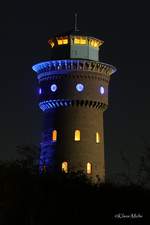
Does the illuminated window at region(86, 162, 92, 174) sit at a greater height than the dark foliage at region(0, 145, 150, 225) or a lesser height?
greater

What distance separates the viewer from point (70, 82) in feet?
221

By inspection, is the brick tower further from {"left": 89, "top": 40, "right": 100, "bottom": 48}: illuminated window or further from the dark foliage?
the dark foliage

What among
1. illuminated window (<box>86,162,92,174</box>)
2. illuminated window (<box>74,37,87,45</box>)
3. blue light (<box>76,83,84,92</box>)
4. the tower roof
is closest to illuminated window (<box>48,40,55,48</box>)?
the tower roof

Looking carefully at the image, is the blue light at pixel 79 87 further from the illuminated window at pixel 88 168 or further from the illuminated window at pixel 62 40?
the illuminated window at pixel 88 168

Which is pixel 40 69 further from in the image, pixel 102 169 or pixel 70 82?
pixel 102 169

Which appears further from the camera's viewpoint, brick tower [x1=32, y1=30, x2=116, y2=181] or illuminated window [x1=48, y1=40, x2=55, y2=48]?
illuminated window [x1=48, y1=40, x2=55, y2=48]

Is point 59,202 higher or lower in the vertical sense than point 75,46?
lower

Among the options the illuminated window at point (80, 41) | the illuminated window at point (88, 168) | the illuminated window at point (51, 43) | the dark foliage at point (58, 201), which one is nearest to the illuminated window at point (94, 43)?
the illuminated window at point (80, 41)

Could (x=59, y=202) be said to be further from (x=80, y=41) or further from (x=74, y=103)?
(x=80, y=41)

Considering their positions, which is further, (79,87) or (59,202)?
(79,87)

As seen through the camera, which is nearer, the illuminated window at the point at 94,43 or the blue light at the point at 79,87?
the blue light at the point at 79,87

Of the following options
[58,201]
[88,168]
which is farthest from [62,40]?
[58,201]

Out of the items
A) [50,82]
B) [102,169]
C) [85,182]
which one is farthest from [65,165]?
[85,182]

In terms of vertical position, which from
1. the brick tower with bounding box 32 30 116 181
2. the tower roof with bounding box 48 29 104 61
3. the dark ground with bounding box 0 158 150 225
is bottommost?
the dark ground with bounding box 0 158 150 225
